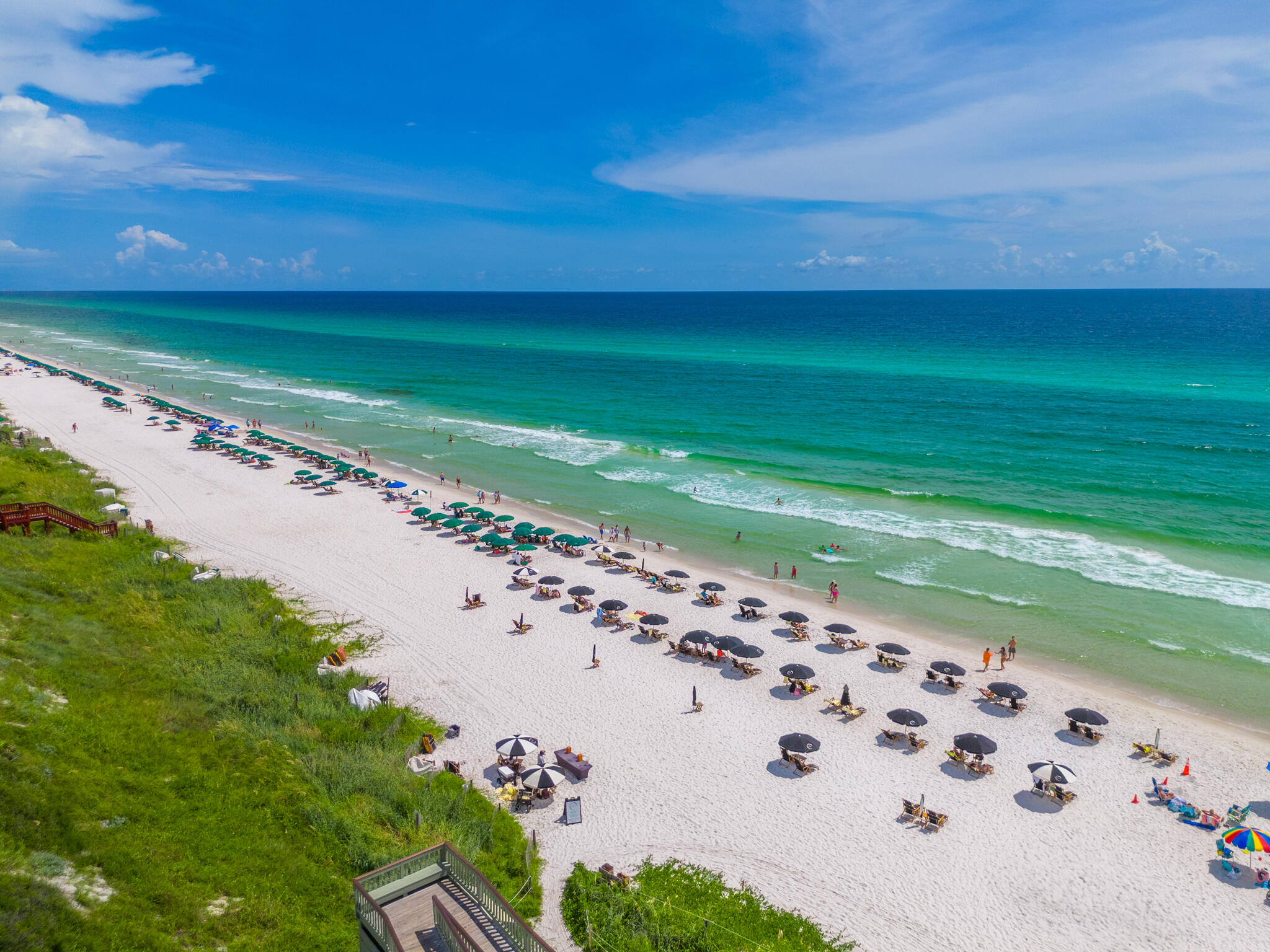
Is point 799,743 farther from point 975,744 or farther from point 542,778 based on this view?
point 542,778

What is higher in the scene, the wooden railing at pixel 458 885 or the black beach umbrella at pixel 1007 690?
the wooden railing at pixel 458 885

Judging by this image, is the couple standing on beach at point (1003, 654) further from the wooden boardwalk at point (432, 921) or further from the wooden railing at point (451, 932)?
the wooden railing at point (451, 932)

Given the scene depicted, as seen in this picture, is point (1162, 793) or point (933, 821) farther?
point (1162, 793)

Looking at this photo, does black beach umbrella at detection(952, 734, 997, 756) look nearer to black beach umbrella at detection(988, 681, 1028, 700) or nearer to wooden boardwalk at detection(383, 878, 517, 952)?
black beach umbrella at detection(988, 681, 1028, 700)

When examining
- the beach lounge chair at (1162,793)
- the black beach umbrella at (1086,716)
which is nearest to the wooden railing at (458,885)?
the beach lounge chair at (1162,793)

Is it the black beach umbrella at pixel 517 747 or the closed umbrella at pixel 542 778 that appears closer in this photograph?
the closed umbrella at pixel 542 778

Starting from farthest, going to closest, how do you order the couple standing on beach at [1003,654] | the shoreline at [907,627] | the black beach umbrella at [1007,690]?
the couple standing on beach at [1003,654], the shoreline at [907,627], the black beach umbrella at [1007,690]

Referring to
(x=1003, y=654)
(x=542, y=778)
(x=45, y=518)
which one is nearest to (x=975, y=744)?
(x=1003, y=654)
